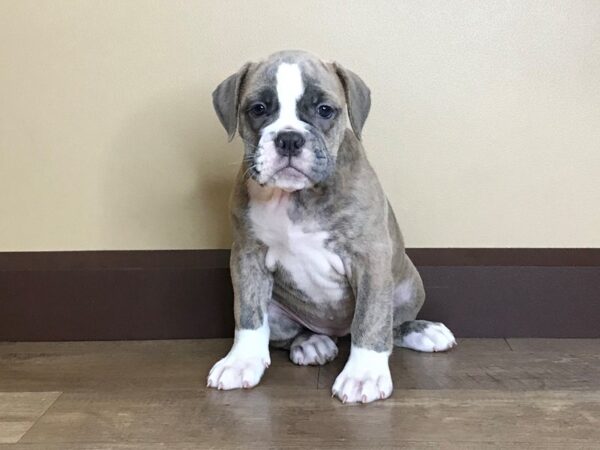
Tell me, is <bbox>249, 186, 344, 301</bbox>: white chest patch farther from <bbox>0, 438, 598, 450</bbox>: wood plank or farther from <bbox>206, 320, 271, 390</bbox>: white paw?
<bbox>0, 438, 598, 450</bbox>: wood plank

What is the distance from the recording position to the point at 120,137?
2449 millimetres

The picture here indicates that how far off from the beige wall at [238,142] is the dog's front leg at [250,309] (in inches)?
16.1

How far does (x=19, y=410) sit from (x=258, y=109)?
3.18 feet

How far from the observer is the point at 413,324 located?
2.30m

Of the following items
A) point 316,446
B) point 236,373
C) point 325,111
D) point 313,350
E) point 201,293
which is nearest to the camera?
point 316,446

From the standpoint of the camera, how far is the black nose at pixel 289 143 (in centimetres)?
179

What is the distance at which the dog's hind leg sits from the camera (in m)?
2.23

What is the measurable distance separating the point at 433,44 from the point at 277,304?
92 cm

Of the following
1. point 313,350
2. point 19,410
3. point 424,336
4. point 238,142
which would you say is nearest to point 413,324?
point 424,336

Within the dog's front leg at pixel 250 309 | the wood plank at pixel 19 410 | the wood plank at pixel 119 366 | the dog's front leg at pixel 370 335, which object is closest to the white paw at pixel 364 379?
the dog's front leg at pixel 370 335

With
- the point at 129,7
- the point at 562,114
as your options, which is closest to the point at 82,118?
the point at 129,7

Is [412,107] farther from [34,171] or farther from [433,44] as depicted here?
[34,171]

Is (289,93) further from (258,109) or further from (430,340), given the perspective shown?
(430,340)

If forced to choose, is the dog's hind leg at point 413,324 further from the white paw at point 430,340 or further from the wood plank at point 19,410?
the wood plank at point 19,410
